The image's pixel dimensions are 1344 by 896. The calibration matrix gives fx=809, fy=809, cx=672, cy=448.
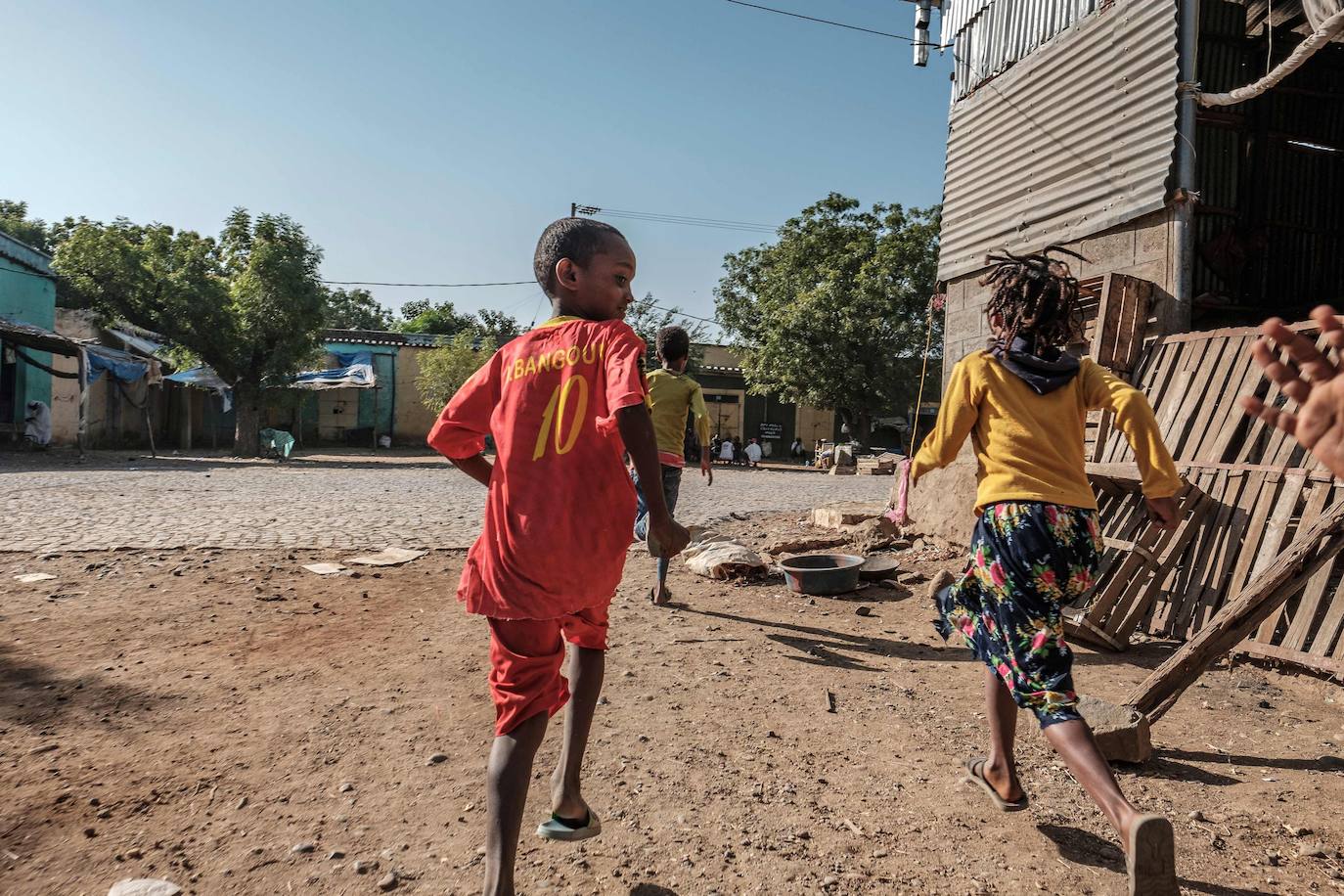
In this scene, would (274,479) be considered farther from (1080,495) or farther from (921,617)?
(1080,495)

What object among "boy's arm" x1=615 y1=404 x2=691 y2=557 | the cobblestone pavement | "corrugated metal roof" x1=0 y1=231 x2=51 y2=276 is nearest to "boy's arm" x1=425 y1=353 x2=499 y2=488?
"boy's arm" x1=615 y1=404 x2=691 y2=557

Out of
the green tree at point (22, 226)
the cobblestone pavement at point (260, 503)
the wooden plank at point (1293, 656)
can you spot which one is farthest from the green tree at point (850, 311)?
the green tree at point (22, 226)

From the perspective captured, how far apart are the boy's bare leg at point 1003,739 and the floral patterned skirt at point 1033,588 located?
14 cm

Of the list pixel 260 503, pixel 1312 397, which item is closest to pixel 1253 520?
pixel 1312 397

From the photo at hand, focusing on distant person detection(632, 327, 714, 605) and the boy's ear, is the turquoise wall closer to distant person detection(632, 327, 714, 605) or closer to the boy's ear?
distant person detection(632, 327, 714, 605)

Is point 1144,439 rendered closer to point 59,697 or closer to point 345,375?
point 59,697

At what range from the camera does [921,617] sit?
5.20m

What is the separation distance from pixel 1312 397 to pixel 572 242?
5.33 ft

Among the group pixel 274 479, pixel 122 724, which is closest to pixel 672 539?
pixel 122 724

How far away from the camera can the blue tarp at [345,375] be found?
2556cm

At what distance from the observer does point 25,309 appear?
20688 millimetres

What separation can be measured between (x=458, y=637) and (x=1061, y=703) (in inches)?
122

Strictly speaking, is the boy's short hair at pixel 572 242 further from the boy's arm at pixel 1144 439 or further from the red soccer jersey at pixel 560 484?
the boy's arm at pixel 1144 439

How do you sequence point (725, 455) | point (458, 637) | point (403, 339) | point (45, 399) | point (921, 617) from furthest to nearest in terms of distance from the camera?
point (403, 339) → point (725, 455) → point (45, 399) → point (921, 617) → point (458, 637)
